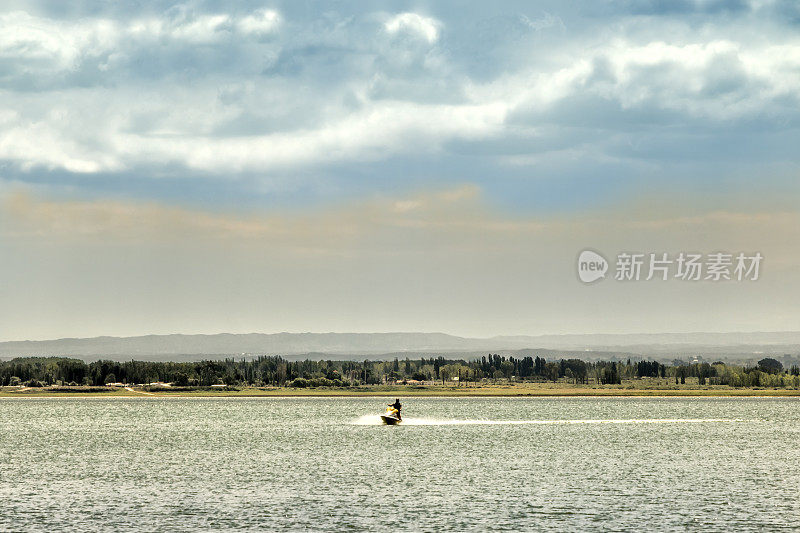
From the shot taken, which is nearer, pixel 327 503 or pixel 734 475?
pixel 327 503

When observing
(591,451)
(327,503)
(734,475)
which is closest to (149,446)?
(591,451)

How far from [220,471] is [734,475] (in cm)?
5361

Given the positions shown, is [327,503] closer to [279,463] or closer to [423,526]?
[423,526]

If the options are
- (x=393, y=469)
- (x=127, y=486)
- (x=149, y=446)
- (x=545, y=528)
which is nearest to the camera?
(x=545, y=528)

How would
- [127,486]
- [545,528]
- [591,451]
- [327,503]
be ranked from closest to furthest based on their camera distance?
[545,528]
[327,503]
[127,486]
[591,451]

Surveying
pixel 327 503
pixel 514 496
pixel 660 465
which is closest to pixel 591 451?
pixel 660 465

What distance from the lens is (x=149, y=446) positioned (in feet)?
494

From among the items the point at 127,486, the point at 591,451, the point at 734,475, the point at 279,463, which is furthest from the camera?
the point at 591,451

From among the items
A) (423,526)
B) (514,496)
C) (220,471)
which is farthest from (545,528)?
(220,471)

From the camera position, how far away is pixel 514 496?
87.7m

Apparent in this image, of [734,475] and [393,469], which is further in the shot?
[393,469]

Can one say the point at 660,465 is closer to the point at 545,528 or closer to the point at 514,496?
the point at 514,496

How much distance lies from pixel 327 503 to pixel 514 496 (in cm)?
1620

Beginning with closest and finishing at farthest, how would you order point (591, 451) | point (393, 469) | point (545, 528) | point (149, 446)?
point (545, 528) < point (393, 469) < point (591, 451) < point (149, 446)
